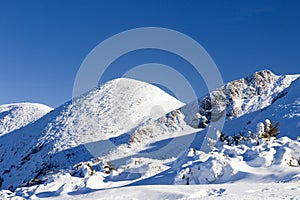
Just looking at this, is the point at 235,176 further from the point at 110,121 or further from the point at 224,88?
the point at 110,121

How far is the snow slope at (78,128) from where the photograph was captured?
4431cm

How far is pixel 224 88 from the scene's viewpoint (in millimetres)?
48250

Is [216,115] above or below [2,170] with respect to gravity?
above

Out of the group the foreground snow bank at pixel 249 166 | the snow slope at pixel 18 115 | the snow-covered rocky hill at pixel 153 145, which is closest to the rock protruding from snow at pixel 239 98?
the snow-covered rocky hill at pixel 153 145

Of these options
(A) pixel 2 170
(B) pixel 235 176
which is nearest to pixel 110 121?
(A) pixel 2 170

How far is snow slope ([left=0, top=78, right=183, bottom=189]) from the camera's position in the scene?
145 ft

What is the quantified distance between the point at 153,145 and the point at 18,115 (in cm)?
4505

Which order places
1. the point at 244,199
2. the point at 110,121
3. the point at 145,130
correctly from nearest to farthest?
the point at 244,199 → the point at 145,130 → the point at 110,121

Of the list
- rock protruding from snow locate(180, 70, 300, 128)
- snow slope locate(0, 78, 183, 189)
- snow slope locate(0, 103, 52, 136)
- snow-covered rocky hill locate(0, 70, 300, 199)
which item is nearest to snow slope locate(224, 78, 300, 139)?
snow-covered rocky hill locate(0, 70, 300, 199)

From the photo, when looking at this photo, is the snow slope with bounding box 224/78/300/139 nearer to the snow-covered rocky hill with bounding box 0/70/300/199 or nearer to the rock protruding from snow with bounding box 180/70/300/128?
the snow-covered rocky hill with bounding box 0/70/300/199

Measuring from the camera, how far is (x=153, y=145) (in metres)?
40.2

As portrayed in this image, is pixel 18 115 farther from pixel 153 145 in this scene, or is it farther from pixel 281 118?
pixel 281 118

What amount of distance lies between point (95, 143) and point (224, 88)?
17.4m

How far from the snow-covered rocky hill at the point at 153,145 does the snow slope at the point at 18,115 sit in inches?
256
